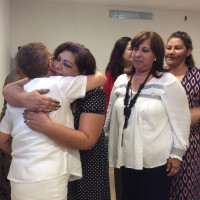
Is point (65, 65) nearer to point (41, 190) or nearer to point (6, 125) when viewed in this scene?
point (6, 125)

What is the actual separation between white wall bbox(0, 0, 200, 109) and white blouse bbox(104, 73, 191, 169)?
263cm

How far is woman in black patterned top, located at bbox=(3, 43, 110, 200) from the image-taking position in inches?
40.3

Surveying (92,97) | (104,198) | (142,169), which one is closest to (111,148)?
(142,169)

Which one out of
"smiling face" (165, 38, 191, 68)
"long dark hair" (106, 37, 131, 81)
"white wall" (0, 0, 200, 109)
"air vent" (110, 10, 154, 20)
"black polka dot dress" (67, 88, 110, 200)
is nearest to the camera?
"black polka dot dress" (67, 88, 110, 200)

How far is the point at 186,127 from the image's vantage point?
4.90 feet

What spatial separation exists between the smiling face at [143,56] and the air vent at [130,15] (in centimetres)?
259

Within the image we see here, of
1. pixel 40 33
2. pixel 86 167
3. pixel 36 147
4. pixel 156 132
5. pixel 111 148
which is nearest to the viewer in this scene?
pixel 36 147

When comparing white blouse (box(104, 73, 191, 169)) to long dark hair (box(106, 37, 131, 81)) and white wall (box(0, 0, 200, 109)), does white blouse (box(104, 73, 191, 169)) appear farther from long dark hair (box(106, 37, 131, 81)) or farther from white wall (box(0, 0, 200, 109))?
white wall (box(0, 0, 200, 109))

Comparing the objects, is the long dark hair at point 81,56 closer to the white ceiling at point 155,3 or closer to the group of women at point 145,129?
the group of women at point 145,129

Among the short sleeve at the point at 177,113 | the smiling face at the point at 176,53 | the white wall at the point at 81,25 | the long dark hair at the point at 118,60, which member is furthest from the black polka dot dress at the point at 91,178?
the white wall at the point at 81,25

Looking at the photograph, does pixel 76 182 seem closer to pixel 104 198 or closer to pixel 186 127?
pixel 104 198

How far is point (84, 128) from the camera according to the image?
1085 millimetres

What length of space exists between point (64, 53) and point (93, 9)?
302cm

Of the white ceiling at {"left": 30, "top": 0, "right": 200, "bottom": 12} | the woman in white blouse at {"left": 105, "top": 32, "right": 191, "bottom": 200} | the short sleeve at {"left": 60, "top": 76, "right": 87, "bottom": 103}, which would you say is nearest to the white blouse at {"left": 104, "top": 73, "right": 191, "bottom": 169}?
the woman in white blouse at {"left": 105, "top": 32, "right": 191, "bottom": 200}
